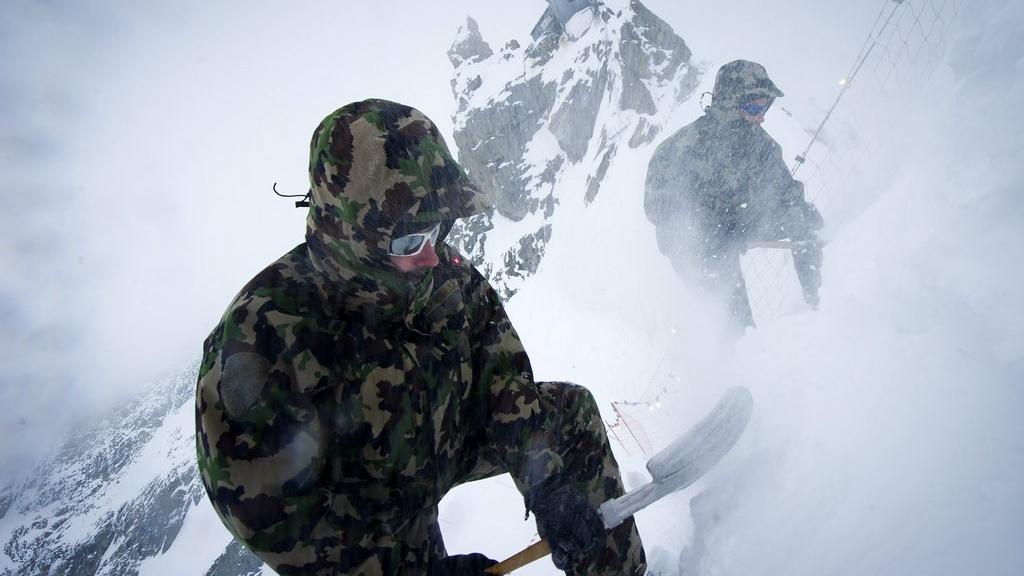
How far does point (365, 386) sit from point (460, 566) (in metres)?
1.05

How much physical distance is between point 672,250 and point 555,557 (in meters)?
5.61

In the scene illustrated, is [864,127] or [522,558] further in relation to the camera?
[864,127]

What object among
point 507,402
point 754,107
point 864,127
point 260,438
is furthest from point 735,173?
point 260,438

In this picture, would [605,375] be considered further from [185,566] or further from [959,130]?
[185,566]

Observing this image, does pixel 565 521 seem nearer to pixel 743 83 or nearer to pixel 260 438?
pixel 260 438

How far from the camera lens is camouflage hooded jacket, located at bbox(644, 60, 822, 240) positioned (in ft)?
16.6

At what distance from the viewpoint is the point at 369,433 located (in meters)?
1.83

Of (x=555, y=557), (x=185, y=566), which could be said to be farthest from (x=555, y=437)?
(x=185, y=566)

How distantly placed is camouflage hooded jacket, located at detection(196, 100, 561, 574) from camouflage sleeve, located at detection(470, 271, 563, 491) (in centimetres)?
1

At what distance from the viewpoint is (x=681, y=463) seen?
94.9 inches

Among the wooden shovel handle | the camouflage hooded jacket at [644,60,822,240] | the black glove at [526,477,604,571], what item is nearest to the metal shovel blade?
the black glove at [526,477,604,571]

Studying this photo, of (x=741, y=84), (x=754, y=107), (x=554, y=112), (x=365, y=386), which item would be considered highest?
(x=554, y=112)

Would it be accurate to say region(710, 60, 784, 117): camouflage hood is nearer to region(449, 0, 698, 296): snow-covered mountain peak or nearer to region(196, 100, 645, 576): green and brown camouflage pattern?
region(196, 100, 645, 576): green and brown camouflage pattern

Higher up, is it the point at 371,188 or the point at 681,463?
the point at 371,188
